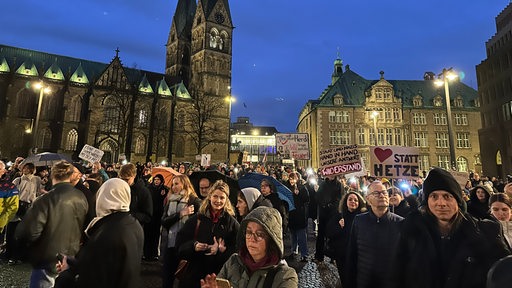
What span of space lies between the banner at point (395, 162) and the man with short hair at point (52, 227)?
6.93m

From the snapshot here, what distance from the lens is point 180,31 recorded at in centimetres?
6875

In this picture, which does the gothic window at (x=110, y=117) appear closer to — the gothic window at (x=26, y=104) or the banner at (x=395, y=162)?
the gothic window at (x=26, y=104)

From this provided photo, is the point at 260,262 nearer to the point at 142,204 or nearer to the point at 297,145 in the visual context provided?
the point at 142,204

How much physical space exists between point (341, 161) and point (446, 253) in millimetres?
7021

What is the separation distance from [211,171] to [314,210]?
18.2 ft

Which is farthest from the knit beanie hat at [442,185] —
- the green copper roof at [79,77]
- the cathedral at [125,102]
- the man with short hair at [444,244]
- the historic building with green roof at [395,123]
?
the green copper roof at [79,77]

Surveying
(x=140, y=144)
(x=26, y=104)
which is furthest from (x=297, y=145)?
(x=26, y=104)

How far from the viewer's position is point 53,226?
356 cm

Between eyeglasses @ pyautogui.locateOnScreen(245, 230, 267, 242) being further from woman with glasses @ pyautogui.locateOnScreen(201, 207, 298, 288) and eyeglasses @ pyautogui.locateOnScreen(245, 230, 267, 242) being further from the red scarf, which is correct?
the red scarf

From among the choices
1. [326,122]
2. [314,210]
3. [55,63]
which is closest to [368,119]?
[326,122]

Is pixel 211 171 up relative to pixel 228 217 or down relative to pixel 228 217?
up

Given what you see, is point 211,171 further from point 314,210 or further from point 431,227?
point 314,210

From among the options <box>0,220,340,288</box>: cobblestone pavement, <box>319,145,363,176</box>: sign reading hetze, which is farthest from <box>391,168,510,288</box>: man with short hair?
<box>319,145,363,176</box>: sign reading hetze

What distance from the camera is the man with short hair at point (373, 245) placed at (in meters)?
3.61
